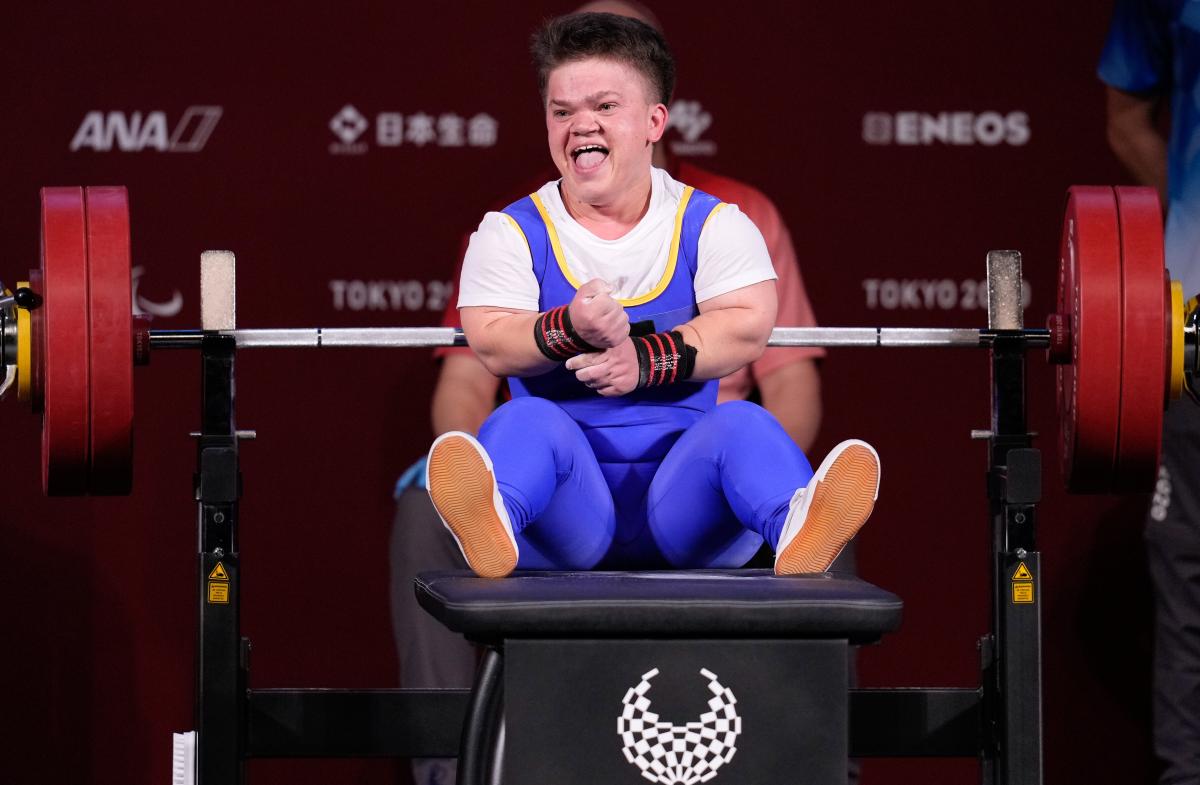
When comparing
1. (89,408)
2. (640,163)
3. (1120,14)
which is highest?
(1120,14)

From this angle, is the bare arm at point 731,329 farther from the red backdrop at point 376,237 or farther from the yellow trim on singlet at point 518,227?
the red backdrop at point 376,237

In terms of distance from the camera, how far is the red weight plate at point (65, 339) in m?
2.37

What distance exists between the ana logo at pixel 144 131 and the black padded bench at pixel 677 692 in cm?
211

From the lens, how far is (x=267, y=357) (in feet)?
12.6

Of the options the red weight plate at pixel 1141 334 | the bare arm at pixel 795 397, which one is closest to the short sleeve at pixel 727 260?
the red weight plate at pixel 1141 334

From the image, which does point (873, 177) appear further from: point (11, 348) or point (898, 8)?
point (11, 348)

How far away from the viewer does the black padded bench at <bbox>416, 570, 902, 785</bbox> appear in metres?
2.02

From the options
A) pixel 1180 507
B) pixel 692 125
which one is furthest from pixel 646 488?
pixel 692 125

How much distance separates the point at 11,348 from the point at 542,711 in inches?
39.7

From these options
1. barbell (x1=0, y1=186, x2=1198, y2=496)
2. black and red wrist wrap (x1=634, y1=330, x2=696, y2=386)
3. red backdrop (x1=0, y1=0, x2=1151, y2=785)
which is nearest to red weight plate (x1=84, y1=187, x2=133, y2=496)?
barbell (x1=0, y1=186, x2=1198, y2=496)

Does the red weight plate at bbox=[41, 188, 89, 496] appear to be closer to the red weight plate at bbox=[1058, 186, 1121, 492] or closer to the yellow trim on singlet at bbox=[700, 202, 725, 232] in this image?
the yellow trim on singlet at bbox=[700, 202, 725, 232]

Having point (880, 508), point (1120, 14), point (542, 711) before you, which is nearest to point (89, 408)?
point (542, 711)

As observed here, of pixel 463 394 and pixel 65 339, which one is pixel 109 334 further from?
pixel 463 394

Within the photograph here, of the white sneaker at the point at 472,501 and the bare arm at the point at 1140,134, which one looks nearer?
the white sneaker at the point at 472,501
